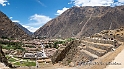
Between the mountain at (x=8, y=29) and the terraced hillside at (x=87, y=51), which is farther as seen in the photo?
the mountain at (x=8, y=29)

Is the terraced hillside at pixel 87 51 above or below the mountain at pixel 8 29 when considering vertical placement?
below

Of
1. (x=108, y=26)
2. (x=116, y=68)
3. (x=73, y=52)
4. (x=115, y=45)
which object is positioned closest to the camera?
(x=116, y=68)

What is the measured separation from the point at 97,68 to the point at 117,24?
7456 inches

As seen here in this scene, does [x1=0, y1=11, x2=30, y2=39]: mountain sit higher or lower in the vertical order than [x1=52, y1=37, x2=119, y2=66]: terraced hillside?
higher

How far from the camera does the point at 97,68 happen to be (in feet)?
50.9

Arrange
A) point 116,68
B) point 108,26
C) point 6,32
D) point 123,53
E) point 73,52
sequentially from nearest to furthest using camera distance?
point 116,68 → point 123,53 → point 73,52 → point 6,32 → point 108,26

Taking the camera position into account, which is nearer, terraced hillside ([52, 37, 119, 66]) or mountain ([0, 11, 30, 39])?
terraced hillside ([52, 37, 119, 66])

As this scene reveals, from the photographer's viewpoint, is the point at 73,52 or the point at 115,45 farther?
the point at 73,52

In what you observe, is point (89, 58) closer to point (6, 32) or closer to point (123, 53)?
point (123, 53)

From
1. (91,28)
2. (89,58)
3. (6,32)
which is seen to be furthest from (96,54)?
(91,28)

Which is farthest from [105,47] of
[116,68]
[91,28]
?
[91,28]

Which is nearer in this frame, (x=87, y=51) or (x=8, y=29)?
(x=87, y=51)

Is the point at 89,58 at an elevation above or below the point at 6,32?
below

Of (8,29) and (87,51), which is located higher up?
(8,29)
